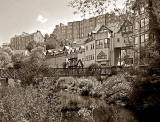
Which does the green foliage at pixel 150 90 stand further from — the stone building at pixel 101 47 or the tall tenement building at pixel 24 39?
the tall tenement building at pixel 24 39

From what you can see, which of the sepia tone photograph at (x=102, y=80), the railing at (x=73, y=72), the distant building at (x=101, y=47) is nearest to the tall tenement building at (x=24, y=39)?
the sepia tone photograph at (x=102, y=80)

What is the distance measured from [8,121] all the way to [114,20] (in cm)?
544

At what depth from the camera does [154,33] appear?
21.5 ft

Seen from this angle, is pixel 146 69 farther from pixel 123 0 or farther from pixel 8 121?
pixel 8 121

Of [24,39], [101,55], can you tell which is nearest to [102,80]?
[101,55]

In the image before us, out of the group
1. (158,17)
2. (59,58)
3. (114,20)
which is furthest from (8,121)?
(59,58)

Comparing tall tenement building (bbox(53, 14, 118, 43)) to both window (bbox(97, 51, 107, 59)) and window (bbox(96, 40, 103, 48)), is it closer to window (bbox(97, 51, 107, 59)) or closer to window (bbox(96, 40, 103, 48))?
window (bbox(96, 40, 103, 48))

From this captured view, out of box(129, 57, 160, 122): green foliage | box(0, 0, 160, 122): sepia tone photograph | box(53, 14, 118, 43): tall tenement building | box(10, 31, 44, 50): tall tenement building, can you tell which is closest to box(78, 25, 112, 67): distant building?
box(0, 0, 160, 122): sepia tone photograph

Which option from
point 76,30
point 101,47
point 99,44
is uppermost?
point 76,30

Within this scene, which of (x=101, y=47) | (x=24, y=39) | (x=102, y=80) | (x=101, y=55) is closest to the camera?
(x=102, y=80)

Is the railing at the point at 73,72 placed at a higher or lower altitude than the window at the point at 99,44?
lower

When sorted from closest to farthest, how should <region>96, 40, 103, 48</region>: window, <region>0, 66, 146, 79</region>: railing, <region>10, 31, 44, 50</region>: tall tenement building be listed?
<region>0, 66, 146, 79</region>: railing, <region>96, 40, 103, 48</region>: window, <region>10, 31, 44, 50</region>: tall tenement building

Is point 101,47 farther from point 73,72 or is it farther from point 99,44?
point 73,72

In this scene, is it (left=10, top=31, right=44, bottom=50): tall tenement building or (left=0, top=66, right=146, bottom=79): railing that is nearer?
(left=0, top=66, right=146, bottom=79): railing
